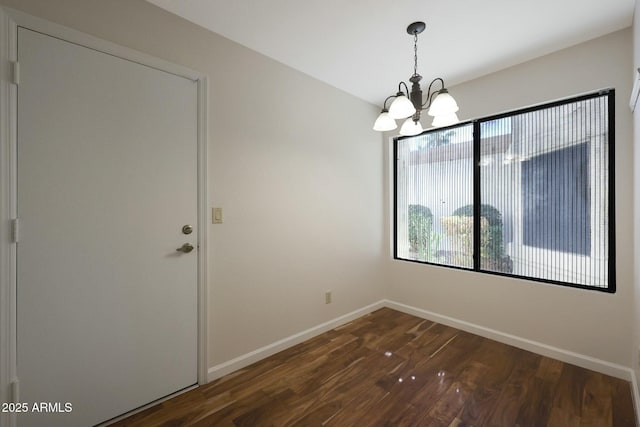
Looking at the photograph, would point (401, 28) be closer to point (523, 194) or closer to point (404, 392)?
point (523, 194)

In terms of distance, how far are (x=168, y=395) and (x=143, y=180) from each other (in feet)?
4.81

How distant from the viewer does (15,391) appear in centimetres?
136

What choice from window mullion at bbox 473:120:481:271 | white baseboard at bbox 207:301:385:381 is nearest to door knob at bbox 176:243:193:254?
white baseboard at bbox 207:301:385:381

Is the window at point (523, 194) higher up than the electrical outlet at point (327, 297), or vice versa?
the window at point (523, 194)

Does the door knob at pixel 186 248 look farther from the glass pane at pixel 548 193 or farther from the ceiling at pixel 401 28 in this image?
the glass pane at pixel 548 193

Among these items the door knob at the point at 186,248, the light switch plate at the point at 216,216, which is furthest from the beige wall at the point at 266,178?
the door knob at the point at 186,248

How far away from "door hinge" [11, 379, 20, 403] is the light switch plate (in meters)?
1.28

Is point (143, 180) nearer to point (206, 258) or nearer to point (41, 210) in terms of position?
point (41, 210)

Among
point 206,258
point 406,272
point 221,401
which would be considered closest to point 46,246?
point 206,258

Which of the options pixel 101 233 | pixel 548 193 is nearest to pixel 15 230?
pixel 101 233

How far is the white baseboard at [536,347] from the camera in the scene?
204 cm

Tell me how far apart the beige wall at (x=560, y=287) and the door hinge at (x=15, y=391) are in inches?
132

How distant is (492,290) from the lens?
8.75 ft

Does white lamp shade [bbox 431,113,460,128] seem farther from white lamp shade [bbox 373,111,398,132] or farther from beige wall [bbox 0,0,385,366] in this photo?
beige wall [bbox 0,0,385,366]
